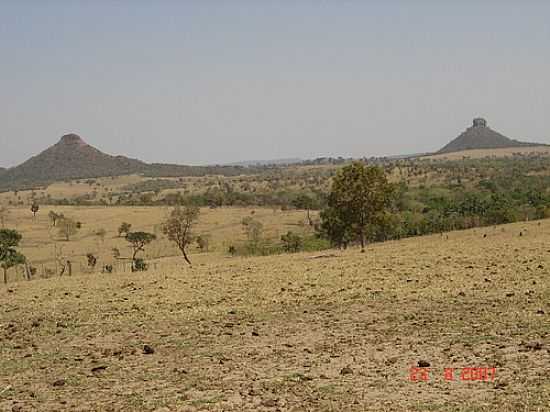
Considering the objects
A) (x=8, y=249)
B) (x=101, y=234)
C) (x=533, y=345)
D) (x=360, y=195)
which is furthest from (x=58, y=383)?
(x=101, y=234)

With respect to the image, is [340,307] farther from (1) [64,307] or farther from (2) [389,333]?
(1) [64,307]

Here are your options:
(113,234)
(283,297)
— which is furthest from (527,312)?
(113,234)

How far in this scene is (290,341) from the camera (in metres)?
13.1

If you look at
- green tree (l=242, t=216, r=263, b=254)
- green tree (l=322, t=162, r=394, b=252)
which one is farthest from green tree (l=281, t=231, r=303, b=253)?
green tree (l=322, t=162, r=394, b=252)

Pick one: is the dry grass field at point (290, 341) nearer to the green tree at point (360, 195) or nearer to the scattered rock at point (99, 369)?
the scattered rock at point (99, 369)

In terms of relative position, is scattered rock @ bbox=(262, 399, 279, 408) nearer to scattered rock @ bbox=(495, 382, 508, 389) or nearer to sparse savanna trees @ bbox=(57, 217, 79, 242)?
scattered rock @ bbox=(495, 382, 508, 389)

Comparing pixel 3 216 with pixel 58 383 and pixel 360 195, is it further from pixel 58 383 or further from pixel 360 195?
pixel 58 383

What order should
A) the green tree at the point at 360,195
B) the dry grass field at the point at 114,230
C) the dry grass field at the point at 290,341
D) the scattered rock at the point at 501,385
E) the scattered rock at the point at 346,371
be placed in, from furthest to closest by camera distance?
the dry grass field at the point at 114,230
the green tree at the point at 360,195
the scattered rock at the point at 346,371
the dry grass field at the point at 290,341
the scattered rock at the point at 501,385

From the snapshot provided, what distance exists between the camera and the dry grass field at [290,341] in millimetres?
9391
